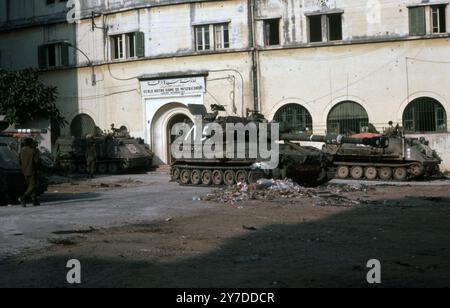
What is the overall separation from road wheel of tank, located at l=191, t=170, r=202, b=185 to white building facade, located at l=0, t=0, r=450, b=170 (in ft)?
29.6

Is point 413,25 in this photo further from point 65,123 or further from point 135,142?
A: point 65,123

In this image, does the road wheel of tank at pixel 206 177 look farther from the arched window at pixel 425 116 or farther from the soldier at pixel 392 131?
the arched window at pixel 425 116

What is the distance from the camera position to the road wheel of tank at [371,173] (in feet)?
84.7

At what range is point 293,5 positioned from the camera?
31.0 m

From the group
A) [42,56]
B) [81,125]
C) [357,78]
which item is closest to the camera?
[357,78]

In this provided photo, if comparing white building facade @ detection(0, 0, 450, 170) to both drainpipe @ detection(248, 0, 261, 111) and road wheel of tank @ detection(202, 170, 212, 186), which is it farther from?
road wheel of tank @ detection(202, 170, 212, 186)

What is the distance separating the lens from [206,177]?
904 inches

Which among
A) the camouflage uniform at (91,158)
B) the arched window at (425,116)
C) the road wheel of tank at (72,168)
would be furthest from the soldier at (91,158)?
the arched window at (425,116)

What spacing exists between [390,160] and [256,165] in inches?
281

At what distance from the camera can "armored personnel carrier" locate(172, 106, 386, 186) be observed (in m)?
20.7

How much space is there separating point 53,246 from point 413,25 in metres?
23.3

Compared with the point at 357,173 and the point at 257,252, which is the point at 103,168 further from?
the point at 257,252

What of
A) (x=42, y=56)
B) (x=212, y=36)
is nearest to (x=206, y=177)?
(x=212, y=36)
